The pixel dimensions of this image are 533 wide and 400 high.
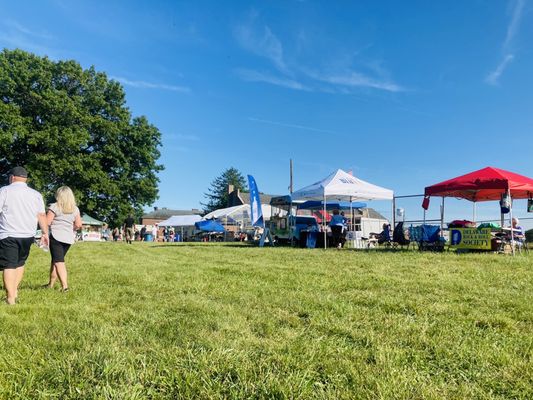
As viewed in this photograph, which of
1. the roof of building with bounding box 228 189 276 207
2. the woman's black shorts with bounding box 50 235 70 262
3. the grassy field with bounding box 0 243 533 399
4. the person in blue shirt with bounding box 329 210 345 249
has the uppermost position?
the roof of building with bounding box 228 189 276 207

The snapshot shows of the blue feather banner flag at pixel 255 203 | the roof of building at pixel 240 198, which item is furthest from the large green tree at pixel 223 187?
the blue feather banner flag at pixel 255 203

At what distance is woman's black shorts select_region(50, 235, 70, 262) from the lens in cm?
516

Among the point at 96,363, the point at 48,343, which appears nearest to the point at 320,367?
the point at 96,363

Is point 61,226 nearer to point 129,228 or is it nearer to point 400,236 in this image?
point 400,236

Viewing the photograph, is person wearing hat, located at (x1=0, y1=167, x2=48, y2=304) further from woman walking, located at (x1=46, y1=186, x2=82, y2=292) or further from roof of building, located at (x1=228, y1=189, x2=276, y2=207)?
roof of building, located at (x1=228, y1=189, x2=276, y2=207)

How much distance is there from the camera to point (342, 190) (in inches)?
560

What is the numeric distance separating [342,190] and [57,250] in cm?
1055

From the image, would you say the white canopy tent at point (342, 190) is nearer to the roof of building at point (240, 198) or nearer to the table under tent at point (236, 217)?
the table under tent at point (236, 217)

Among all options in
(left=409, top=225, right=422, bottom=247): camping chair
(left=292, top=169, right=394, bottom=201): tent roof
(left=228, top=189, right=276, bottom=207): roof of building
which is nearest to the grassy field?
(left=409, top=225, right=422, bottom=247): camping chair

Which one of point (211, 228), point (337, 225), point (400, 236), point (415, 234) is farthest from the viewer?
point (211, 228)

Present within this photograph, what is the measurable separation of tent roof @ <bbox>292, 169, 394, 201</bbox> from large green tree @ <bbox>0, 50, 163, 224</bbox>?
19.7 m

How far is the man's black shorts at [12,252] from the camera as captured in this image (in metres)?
4.32

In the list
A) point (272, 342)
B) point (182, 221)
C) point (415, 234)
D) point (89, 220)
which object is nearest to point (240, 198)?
point (182, 221)

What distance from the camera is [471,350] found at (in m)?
2.48
